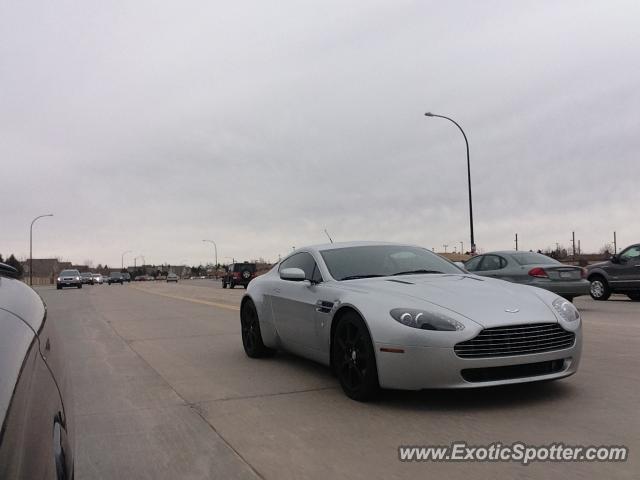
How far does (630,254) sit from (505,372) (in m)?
12.5

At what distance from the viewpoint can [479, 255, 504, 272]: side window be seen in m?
13.3

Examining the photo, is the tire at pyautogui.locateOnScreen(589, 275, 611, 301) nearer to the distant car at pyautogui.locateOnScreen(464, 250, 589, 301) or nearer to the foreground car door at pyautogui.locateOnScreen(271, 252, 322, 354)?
the distant car at pyautogui.locateOnScreen(464, 250, 589, 301)

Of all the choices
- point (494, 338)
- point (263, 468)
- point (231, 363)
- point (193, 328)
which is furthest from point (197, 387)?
point (193, 328)

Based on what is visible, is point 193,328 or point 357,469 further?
point 193,328

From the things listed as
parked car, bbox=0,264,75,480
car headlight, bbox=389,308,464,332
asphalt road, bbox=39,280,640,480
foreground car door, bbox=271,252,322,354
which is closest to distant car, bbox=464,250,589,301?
asphalt road, bbox=39,280,640,480

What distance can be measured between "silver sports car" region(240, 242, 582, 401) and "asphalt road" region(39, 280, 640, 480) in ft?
0.93

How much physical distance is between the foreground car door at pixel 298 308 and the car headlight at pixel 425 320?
1.26m

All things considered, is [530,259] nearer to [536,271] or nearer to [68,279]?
[536,271]

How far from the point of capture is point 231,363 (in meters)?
6.98

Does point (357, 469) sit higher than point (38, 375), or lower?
lower

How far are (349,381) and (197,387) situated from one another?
65.1 inches

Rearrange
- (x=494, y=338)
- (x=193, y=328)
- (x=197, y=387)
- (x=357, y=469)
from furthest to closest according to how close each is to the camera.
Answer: (x=193, y=328)
(x=197, y=387)
(x=494, y=338)
(x=357, y=469)

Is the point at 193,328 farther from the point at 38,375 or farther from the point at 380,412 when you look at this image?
the point at 38,375

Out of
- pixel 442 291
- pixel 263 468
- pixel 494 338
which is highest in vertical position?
pixel 442 291
